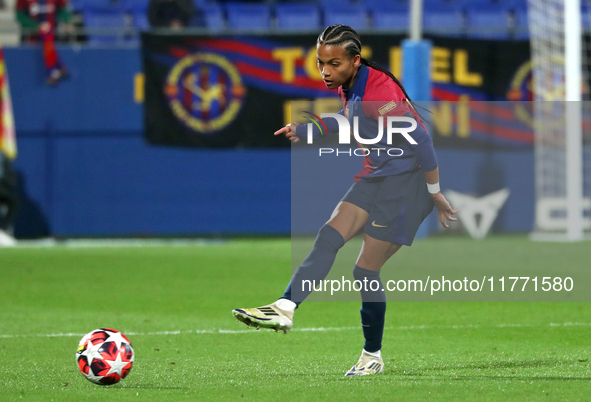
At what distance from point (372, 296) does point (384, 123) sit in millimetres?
972

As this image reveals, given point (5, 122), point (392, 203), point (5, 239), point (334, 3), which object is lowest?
point (5, 239)

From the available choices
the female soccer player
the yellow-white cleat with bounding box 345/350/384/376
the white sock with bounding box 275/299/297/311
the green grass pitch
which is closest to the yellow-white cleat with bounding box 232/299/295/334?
the white sock with bounding box 275/299/297/311

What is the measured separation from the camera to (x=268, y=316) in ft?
15.6

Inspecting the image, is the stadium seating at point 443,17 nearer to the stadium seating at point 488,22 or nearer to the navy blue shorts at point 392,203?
the stadium seating at point 488,22

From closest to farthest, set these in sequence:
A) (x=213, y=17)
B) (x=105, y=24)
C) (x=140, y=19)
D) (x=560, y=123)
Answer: (x=560, y=123) → (x=105, y=24) → (x=213, y=17) → (x=140, y=19)

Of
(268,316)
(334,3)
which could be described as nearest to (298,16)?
(334,3)

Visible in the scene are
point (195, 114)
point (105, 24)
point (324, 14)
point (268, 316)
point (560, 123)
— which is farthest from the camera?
point (324, 14)

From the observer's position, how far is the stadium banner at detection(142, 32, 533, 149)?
16281mm

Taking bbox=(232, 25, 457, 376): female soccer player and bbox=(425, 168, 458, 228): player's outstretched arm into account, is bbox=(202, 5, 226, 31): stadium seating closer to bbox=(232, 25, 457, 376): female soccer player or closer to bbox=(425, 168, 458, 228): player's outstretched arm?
bbox=(232, 25, 457, 376): female soccer player

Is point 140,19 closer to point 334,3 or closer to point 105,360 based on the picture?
point 334,3

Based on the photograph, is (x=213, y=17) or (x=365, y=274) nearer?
(x=365, y=274)

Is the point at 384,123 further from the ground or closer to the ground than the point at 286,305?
further from the ground

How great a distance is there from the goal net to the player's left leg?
32.2ft

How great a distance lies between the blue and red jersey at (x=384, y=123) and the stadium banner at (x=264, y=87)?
11105 millimetres
